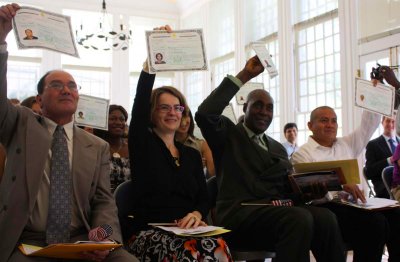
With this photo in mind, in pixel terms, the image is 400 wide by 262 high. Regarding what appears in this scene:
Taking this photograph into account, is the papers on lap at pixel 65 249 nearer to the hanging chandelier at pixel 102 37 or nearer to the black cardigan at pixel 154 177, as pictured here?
the black cardigan at pixel 154 177

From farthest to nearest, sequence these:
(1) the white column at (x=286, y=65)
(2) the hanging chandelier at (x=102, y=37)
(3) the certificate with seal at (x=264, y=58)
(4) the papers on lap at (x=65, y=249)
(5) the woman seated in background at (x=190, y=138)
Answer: (2) the hanging chandelier at (x=102, y=37), (1) the white column at (x=286, y=65), (5) the woman seated in background at (x=190, y=138), (3) the certificate with seal at (x=264, y=58), (4) the papers on lap at (x=65, y=249)

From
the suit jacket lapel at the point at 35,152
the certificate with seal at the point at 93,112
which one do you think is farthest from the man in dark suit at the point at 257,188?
the certificate with seal at the point at 93,112

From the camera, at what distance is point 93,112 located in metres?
3.63

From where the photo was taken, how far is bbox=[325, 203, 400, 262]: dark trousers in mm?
2699

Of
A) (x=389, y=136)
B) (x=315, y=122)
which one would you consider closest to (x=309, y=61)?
(x=389, y=136)

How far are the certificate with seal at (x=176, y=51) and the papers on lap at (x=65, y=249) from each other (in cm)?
108

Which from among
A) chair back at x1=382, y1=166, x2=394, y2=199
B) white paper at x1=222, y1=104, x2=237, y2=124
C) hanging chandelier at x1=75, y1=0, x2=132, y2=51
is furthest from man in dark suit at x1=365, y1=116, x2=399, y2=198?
hanging chandelier at x1=75, y1=0, x2=132, y2=51

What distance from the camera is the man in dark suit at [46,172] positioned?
6.27 feet

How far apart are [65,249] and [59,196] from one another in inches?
12.7

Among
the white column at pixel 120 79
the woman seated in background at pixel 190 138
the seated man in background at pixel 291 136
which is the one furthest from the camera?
the white column at pixel 120 79

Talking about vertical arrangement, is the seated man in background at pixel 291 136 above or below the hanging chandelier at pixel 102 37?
below

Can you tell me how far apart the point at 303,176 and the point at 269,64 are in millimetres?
813

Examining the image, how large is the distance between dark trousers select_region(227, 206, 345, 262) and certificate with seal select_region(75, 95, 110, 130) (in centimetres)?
155

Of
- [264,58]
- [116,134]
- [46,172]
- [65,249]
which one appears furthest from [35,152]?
[116,134]
